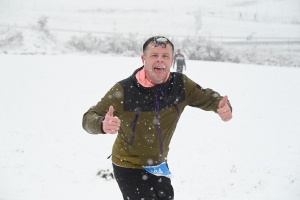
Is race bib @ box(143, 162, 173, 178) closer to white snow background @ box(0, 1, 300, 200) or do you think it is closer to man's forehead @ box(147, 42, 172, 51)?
man's forehead @ box(147, 42, 172, 51)

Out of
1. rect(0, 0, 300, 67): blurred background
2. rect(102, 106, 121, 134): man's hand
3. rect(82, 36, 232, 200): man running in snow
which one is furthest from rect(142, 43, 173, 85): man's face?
rect(0, 0, 300, 67): blurred background

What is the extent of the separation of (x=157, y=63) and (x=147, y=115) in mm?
512

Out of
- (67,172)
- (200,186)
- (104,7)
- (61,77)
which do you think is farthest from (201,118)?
(104,7)

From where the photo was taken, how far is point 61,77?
716 inches

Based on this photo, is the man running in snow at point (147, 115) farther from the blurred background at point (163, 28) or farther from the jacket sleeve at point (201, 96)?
the blurred background at point (163, 28)

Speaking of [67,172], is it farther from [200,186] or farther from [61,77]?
[61,77]

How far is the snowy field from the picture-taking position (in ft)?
17.9

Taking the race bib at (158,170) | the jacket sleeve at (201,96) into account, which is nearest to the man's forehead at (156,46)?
the jacket sleeve at (201,96)

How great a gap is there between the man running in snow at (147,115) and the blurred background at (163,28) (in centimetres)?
3594

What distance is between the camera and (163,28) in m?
61.2

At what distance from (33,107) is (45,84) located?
4.92 meters

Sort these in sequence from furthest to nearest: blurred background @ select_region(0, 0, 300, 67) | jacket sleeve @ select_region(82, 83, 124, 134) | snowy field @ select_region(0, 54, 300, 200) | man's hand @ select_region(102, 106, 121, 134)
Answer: blurred background @ select_region(0, 0, 300, 67), snowy field @ select_region(0, 54, 300, 200), jacket sleeve @ select_region(82, 83, 124, 134), man's hand @ select_region(102, 106, 121, 134)

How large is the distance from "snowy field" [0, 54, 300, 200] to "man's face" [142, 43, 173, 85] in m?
3.27

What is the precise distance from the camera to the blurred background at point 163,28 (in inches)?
1652
